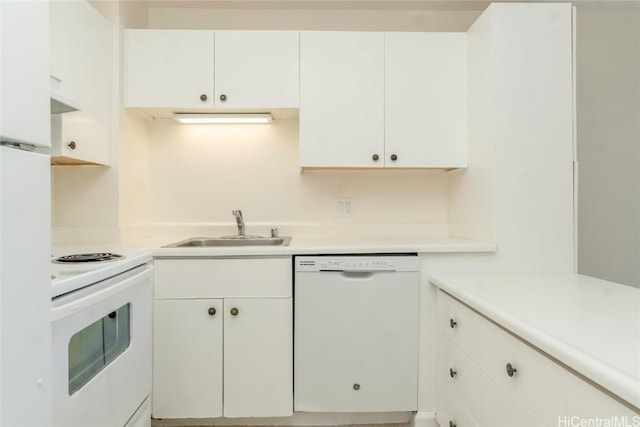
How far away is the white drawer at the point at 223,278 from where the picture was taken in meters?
1.59

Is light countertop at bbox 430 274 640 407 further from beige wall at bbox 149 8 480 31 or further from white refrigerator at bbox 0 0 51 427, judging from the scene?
beige wall at bbox 149 8 480 31

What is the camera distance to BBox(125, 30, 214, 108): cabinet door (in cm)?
185

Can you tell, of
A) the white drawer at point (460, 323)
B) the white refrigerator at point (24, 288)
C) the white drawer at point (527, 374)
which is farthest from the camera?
the white drawer at point (460, 323)

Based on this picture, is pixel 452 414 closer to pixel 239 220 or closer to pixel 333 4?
pixel 239 220

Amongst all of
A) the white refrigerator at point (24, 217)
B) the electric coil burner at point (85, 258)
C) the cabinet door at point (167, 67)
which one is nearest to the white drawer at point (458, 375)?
the white refrigerator at point (24, 217)

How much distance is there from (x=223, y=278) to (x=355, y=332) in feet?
2.16

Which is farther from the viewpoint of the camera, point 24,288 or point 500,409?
point 500,409

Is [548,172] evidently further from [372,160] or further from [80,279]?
[80,279]

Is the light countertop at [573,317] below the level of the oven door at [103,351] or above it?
above

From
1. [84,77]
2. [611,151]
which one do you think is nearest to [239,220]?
[84,77]

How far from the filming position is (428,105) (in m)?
1.91

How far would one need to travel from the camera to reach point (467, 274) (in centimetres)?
166

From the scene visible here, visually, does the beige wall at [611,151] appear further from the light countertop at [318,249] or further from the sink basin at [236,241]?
the sink basin at [236,241]

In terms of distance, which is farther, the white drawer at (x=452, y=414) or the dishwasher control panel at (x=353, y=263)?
the dishwasher control panel at (x=353, y=263)
